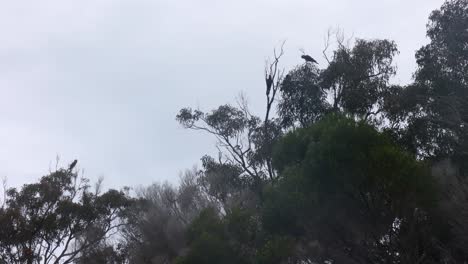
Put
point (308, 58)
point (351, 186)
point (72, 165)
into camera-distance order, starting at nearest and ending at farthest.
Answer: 1. point (351, 186)
2. point (308, 58)
3. point (72, 165)

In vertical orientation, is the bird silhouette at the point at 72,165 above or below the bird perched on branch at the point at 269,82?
above

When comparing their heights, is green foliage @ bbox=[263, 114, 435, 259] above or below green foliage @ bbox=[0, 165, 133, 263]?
below

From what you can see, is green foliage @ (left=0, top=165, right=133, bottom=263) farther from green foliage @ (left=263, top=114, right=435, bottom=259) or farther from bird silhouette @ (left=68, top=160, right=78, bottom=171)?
green foliage @ (left=263, top=114, right=435, bottom=259)

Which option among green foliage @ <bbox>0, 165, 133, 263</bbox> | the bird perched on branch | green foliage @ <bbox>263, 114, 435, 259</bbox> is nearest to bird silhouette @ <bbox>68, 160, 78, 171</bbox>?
green foliage @ <bbox>0, 165, 133, 263</bbox>

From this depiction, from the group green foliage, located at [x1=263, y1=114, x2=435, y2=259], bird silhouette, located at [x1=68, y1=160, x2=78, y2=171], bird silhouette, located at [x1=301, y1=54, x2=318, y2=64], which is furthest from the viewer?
bird silhouette, located at [x1=68, y1=160, x2=78, y2=171]

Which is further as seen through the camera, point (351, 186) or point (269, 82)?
point (269, 82)

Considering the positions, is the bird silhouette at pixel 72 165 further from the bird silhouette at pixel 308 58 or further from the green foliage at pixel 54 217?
the bird silhouette at pixel 308 58

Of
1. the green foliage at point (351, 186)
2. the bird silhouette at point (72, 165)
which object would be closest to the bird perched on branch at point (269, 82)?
the green foliage at point (351, 186)

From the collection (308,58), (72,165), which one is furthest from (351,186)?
(72,165)

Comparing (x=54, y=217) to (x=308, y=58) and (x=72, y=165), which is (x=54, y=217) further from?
(x=308, y=58)

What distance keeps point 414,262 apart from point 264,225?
4.27m

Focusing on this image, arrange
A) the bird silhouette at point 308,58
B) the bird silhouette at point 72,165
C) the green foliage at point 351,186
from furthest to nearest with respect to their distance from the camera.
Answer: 1. the bird silhouette at point 72,165
2. the bird silhouette at point 308,58
3. the green foliage at point 351,186

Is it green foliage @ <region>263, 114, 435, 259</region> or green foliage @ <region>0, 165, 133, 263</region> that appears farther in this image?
green foliage @ <region>0, 165, 133, 263</region>

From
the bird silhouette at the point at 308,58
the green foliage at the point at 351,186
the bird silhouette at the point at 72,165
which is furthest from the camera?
the bird silhouette at the point at 72,165
